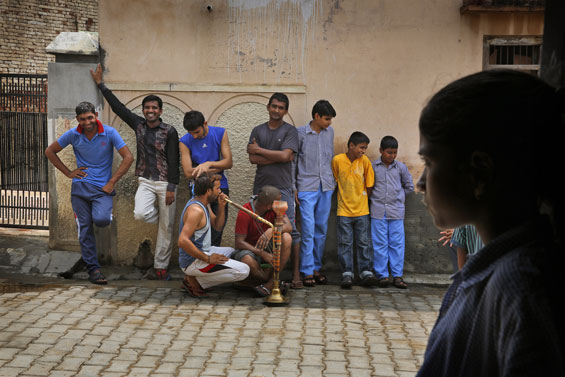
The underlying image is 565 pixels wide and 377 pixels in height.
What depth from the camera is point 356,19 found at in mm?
8359

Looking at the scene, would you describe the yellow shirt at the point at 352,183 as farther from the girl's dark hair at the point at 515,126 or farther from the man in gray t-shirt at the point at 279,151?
the girl's dark hair at the point at 515,126

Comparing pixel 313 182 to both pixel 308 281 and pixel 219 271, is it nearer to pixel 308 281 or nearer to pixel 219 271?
pixel 308 281

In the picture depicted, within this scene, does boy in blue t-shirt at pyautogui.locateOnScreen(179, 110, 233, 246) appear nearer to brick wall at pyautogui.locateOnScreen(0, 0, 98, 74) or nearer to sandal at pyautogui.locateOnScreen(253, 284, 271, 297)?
sandal at pyautogui.locateOnScreen(253, 284, 271, 297)

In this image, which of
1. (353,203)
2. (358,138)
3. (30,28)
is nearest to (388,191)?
(353,203)

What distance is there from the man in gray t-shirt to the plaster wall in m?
0.72

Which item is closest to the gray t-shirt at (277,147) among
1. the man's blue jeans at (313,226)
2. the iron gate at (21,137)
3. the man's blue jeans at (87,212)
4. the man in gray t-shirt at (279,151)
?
the man in gray t-shirt at (279,151)

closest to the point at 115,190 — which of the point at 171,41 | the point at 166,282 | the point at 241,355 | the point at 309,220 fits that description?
the point at 166,282

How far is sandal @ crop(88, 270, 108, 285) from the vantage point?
7.70 meters

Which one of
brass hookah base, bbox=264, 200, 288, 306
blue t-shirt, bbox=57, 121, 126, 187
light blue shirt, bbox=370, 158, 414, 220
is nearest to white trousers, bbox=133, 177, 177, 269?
blue t-shirt, bbox=57, 121, 126, 187

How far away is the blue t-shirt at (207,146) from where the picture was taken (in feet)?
25.3

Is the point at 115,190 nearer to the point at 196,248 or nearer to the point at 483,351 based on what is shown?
the point at 196,248

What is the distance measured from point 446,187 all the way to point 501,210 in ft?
0.38

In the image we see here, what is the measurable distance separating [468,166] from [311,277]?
6.64 meters

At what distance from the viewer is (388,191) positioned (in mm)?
7977
